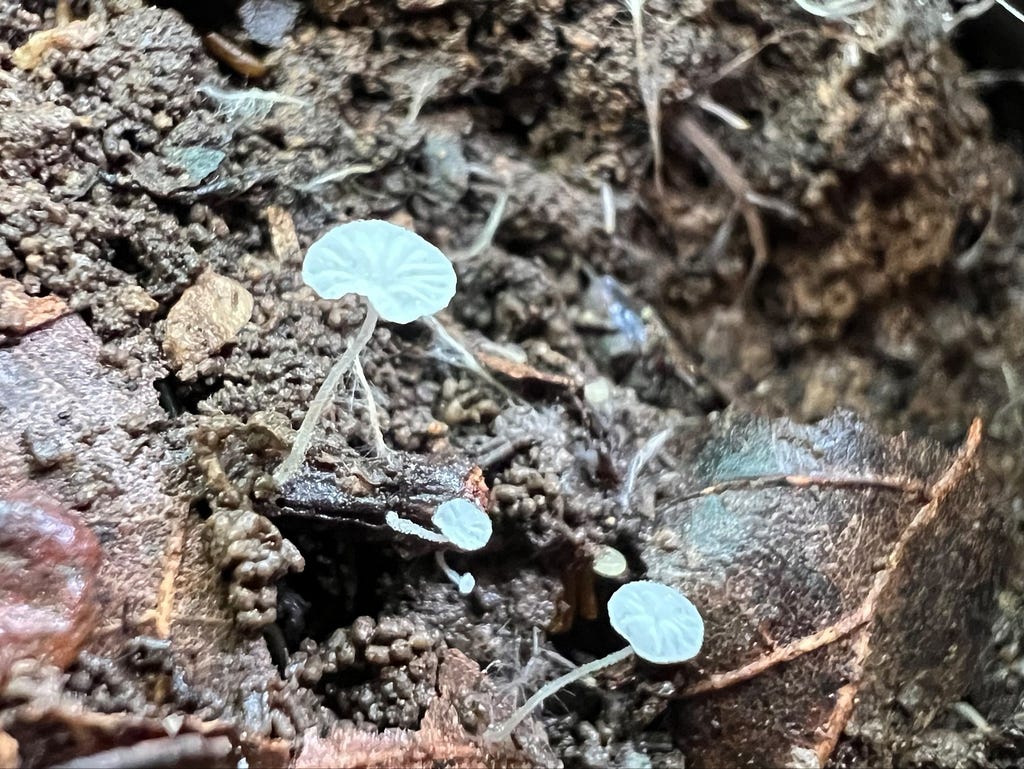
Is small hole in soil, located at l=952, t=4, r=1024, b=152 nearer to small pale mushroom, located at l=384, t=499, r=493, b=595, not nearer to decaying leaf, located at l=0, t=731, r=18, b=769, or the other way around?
small pale mushroom, located at l=384, t=499, r=493, b=595

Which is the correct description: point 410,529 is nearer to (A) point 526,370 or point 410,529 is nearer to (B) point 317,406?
(B) point 317,406

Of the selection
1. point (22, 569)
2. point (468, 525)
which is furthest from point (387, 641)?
point (22, 569)

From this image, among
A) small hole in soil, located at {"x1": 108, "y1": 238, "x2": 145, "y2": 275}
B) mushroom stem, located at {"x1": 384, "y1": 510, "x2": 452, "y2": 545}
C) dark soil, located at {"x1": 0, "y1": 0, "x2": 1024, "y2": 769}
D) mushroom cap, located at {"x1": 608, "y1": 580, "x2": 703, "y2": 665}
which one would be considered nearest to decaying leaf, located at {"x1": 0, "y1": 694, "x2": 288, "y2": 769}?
dark soil, located at {"x1": 0, "y1": 0, "x2": 1024, "y2": 769}

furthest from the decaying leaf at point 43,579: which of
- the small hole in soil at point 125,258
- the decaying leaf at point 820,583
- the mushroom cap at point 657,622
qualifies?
the decaying leaf at point 820,583

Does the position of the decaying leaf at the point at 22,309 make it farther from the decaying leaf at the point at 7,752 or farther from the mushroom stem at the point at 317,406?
the decaying leaf at the point at 7,752

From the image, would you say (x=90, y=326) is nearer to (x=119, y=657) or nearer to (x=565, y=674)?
(x=119, y=657)
